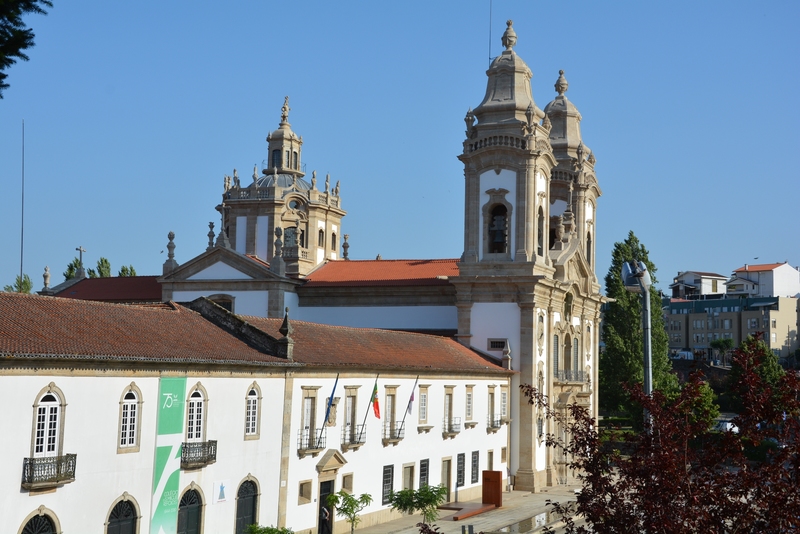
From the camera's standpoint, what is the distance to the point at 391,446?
41.2 meters

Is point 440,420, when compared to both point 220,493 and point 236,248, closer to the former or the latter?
point 220,493

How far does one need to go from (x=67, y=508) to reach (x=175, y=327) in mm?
8646

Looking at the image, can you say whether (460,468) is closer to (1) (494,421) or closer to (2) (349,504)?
(1) (494,421)

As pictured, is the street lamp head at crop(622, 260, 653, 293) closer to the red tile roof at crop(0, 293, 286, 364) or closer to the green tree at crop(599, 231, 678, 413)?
the red tile roof at crop(0, 293, 286, 364)

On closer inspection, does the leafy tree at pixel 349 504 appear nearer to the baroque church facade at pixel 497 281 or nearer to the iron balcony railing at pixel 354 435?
the iron balcony railing at pixel 354 435

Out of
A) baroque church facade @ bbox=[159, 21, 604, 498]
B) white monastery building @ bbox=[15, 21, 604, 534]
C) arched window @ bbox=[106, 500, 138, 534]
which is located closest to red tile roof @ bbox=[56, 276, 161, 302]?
white monastery building @ bbox=[15, 21, 604, 534]

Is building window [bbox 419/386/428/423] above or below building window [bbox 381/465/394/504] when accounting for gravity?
above

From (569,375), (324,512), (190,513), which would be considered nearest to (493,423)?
(569,375)

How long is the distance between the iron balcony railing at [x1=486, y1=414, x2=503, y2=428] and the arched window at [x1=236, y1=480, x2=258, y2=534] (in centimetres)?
1935

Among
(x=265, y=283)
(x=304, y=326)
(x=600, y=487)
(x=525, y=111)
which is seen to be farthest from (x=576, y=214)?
(x=600, y=487)

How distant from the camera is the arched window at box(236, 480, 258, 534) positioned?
3225cm

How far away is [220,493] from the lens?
1236 inches

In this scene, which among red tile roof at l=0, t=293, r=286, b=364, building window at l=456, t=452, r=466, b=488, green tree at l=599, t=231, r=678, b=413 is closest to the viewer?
red tile roof at l=0, t=293, r=286, b=364

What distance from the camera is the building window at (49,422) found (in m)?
25.6
